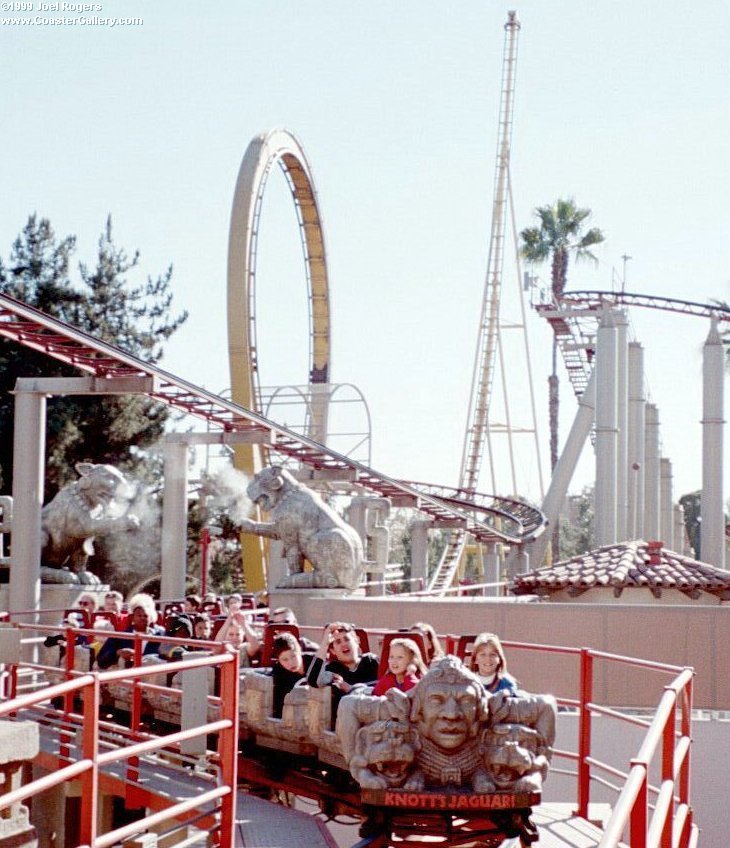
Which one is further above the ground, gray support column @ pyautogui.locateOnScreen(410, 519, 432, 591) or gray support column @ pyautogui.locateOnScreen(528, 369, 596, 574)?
gray support column @ pyautogui.locateOnScreen(528, 369, 596, 574)

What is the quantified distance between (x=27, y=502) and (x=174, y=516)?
4.37 meters

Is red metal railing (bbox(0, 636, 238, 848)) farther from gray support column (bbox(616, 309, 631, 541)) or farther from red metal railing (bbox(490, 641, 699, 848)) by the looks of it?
gray support column (bbox(616, 309, 631, 541))

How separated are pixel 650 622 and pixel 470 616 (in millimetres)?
1688

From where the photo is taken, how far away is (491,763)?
616 centimetres

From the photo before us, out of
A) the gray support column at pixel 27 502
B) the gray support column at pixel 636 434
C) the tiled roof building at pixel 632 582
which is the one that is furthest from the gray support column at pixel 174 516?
the gray support column at pixel 636 434

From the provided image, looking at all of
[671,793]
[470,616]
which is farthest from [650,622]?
[671,793]

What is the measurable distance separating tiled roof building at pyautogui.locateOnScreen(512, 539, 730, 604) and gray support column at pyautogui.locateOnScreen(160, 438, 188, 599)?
566 cm

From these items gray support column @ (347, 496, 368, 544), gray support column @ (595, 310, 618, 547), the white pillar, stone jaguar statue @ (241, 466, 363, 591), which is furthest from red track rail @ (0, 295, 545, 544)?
the white pillar

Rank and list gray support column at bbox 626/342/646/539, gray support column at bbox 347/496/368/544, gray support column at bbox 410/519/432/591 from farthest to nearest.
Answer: gray support column at bbox 626/342/646/539 → gray support column at bbox 410/519/432/591 → gray support column at bbox 347/496/368/544

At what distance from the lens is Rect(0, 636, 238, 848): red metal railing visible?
3.94m

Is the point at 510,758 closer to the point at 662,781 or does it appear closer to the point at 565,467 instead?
the point at 662,781

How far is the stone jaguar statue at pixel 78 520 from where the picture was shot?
17.4 meters

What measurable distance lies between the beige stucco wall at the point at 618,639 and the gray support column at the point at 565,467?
1878 centimetres

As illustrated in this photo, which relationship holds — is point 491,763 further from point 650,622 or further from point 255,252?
point 255,252
